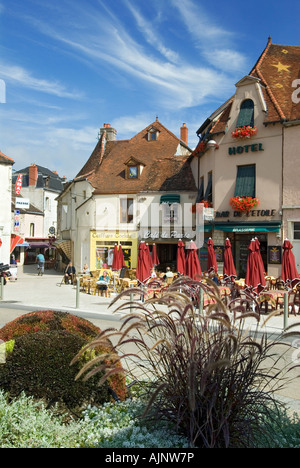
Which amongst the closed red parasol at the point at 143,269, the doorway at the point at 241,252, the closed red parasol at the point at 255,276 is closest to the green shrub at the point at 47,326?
the closed red parasol at the point at 255,276

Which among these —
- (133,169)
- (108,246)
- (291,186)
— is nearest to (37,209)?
(133,169)

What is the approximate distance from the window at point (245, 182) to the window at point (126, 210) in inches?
347

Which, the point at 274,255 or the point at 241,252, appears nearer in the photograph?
the point at 274,255

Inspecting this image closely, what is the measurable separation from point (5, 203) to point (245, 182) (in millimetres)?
15483

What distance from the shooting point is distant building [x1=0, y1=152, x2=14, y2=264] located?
26641 mm

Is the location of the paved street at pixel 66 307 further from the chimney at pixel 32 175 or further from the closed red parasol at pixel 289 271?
the chimney at pixel 32 175

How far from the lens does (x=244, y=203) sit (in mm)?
20062

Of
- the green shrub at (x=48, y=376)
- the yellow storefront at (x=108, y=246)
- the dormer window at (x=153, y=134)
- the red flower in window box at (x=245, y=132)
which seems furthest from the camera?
the dormer window at (x=153, y=134)

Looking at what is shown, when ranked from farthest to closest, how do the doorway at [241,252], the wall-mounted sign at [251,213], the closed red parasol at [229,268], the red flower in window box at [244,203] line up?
the doorway at [241,252], the red flower in window box at [244,203], the wall-mounted sign at [251,213], the closed red parasol at [229,268]

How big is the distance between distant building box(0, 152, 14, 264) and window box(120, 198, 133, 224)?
737 cm

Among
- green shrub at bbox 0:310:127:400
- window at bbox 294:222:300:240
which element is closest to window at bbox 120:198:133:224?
window at bbox 294:222:300:240

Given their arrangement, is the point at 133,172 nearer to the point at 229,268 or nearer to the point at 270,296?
the point at 229,268

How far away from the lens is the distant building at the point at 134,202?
2659 centimetres
